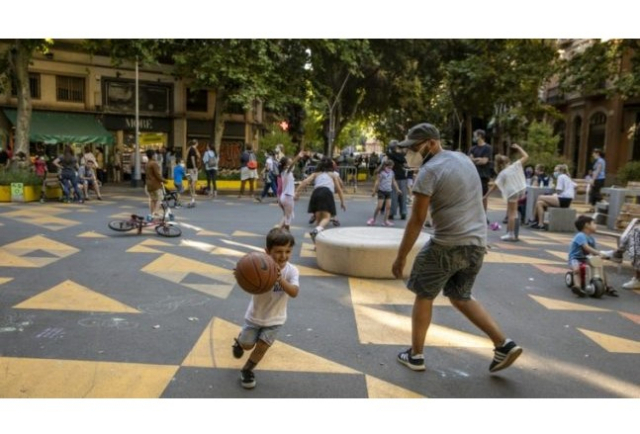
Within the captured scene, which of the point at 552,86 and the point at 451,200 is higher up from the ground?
the point at 552,86

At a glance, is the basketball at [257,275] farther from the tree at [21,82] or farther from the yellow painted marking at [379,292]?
the tree at [21,82]

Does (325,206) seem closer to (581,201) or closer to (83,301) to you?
(83,301)

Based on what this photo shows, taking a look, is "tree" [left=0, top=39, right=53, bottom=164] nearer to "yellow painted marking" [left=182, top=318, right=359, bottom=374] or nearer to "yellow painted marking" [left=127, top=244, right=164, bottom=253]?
"yellow painted marking" [left=127, top=244, right=164, bottom=253]

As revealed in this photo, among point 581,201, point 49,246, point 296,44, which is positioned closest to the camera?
point 49,246

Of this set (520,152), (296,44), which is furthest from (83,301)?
(296,44)

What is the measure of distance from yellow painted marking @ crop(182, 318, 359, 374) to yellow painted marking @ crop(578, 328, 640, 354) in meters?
2.37

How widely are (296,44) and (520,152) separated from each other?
16.3 meters

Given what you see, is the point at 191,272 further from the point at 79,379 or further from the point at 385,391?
the point at 385,391

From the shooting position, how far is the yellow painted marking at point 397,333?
15.8 ft

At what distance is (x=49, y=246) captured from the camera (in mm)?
8828

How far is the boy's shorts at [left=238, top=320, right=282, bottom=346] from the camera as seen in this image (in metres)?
3.83

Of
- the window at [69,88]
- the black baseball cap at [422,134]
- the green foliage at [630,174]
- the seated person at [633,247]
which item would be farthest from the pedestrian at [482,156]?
the window at [69,88]

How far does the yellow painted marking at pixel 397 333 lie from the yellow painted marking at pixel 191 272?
5.63 feet

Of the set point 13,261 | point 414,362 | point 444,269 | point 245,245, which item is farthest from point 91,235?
point 444,269
